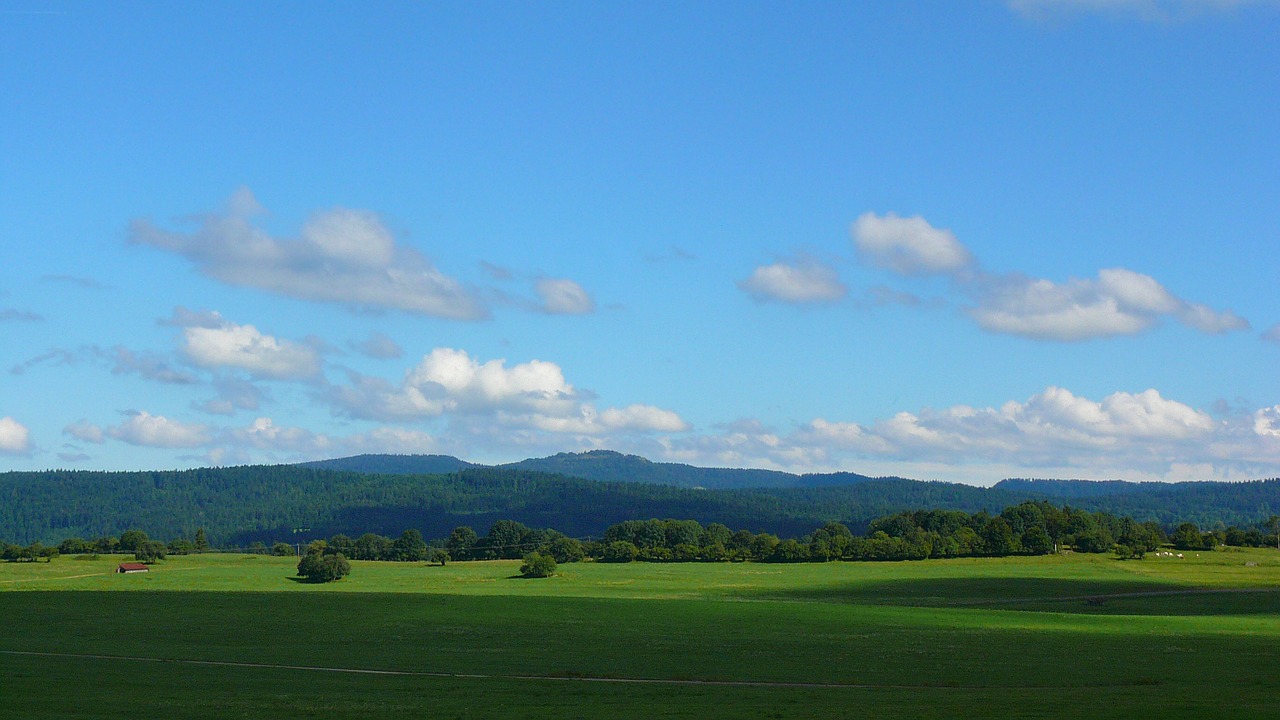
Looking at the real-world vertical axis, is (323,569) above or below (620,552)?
above

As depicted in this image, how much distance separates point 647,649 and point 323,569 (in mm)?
83237

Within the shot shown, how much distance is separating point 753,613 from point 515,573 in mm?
68226

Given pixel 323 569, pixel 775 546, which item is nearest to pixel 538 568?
pixel 323 569

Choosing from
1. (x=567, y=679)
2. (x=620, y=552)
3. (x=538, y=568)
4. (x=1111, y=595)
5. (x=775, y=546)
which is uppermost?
(x=775, y=546)

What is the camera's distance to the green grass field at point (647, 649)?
48.3m

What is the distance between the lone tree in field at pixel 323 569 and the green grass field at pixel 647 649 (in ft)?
33.2

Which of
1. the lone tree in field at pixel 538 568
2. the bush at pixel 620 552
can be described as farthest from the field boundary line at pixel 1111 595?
the bush at pixel 620 552

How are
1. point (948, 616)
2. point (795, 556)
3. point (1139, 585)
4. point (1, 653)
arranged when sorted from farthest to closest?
point (795, 556) → point (1139, 585) → point (948, 616) → point (1, 653)

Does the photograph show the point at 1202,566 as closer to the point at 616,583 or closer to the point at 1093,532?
the point at 1093,532

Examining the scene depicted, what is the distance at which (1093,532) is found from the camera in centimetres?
18950

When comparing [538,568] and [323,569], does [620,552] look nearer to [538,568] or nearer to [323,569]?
[538,568]

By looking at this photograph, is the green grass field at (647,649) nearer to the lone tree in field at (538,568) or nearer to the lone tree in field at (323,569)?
the lone tree in field at (323,569)

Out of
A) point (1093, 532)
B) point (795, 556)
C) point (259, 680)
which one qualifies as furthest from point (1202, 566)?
point (259, 680)

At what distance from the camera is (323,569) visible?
144250 millimetres
